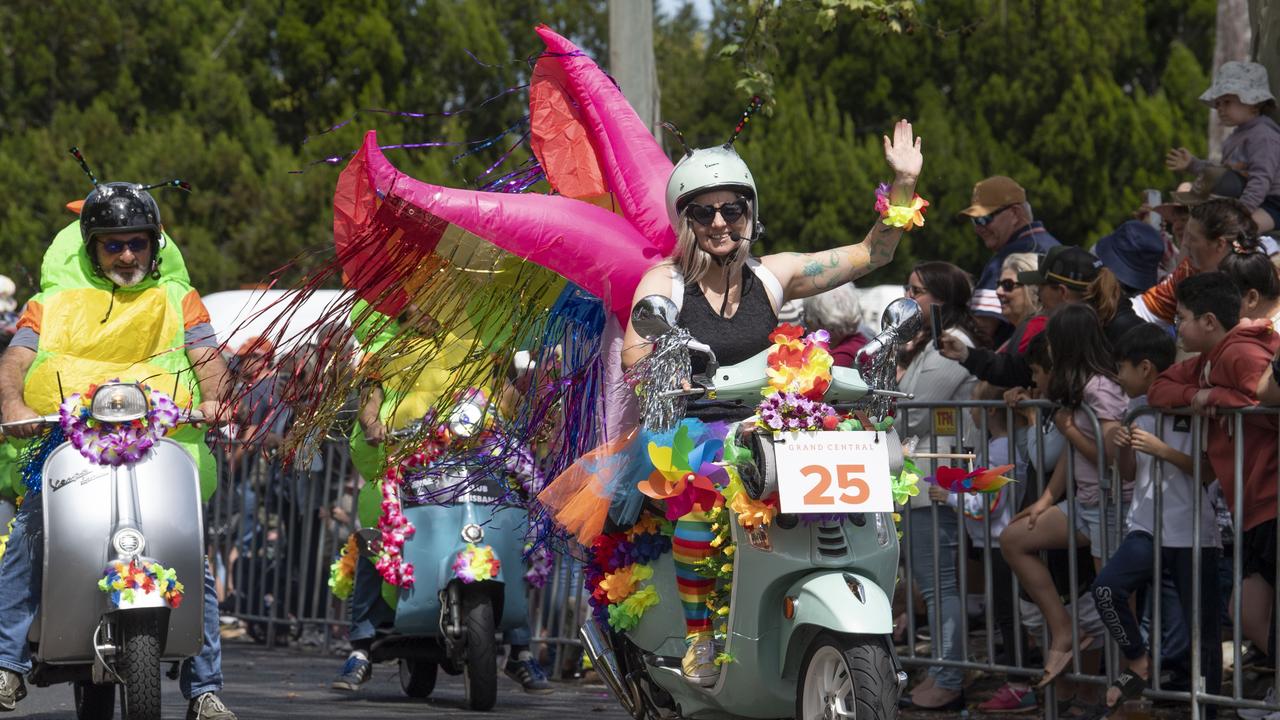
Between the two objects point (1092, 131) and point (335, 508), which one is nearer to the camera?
point (335, 508)

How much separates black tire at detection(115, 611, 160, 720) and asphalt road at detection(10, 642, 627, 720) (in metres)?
1.31

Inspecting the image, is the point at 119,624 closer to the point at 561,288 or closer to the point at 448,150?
the point at 561,288

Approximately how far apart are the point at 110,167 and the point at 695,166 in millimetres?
25162

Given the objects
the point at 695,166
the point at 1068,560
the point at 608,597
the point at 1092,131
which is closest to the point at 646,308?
the point at 695,166

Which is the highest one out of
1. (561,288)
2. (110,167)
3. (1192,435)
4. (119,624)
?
(110,167)

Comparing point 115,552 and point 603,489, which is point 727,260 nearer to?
point 603,489

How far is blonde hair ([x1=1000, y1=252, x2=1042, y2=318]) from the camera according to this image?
927 cm

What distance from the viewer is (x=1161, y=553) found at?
7340 millimetres

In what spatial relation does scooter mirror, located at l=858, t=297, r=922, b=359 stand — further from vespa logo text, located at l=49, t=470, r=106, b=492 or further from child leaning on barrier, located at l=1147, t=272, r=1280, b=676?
vespa logo text, located at l=49, t=470, r=106, b=492

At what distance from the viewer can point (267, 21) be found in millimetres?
33344

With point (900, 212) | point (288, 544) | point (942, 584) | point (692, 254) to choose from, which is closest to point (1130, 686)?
point (942, 584)

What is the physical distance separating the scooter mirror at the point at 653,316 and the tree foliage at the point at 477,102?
973 inches

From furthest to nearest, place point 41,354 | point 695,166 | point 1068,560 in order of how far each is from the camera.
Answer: point 1068,560
point 41,354
point 695,166

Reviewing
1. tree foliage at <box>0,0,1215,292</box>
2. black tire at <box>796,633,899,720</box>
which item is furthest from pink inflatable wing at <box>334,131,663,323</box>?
tree foliage at <box>0,0,1215,292</box>
